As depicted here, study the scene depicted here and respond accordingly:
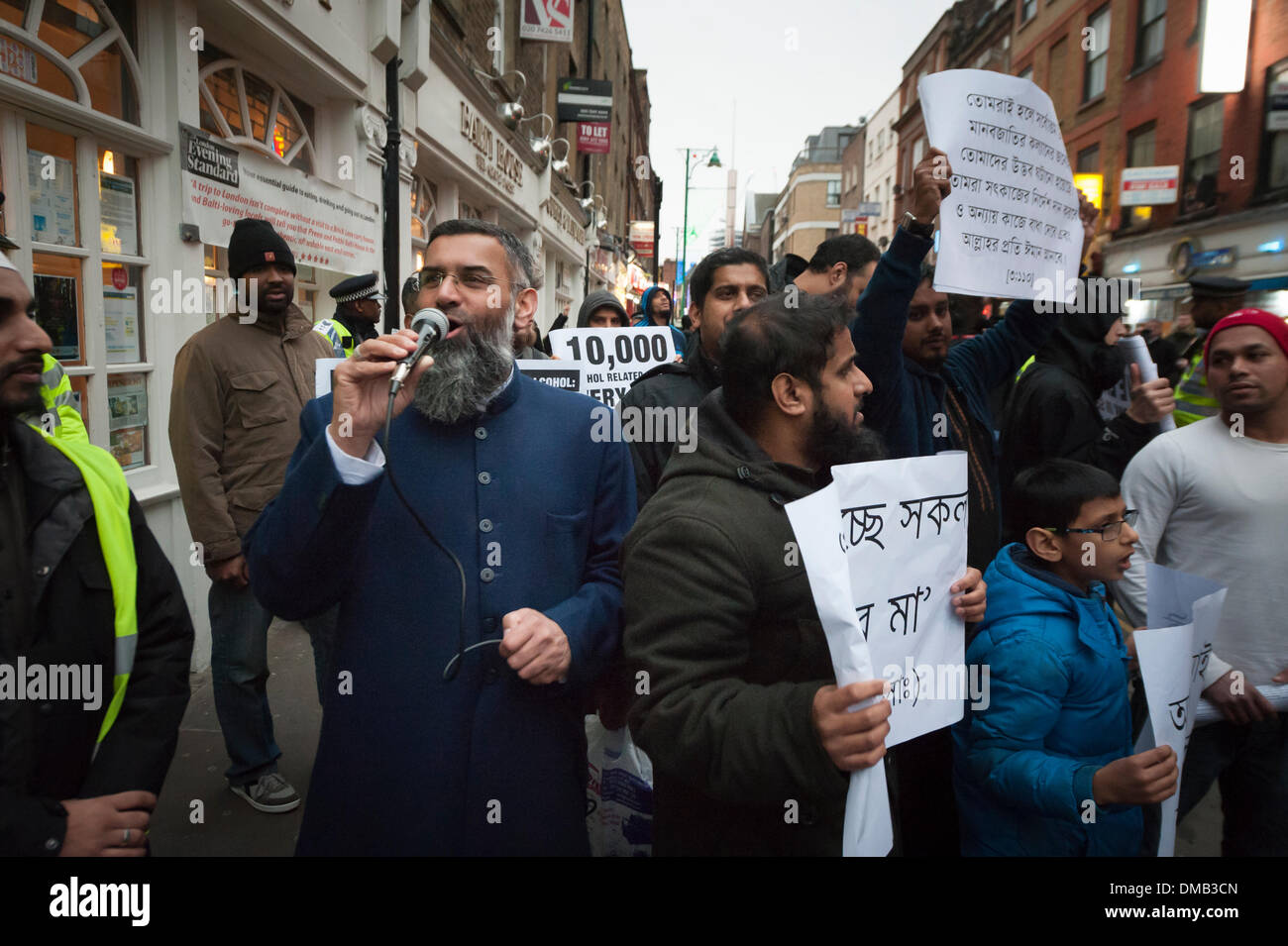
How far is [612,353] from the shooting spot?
15.7 ft

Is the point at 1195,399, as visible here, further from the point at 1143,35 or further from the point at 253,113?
the point at 1143,35

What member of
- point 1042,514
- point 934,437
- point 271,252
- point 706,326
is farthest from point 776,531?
point 271,252

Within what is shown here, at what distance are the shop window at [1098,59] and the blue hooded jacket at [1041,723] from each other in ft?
70.5

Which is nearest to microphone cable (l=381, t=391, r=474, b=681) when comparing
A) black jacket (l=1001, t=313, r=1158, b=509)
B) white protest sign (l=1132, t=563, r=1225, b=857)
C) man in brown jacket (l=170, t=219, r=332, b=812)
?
white protest sign (l=1132, t=563, r=1225, b=857)

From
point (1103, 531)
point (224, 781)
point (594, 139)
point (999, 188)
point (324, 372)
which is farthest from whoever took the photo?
point (594, 139)

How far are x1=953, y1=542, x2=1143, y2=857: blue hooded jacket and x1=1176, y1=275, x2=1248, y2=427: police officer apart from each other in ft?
7.51

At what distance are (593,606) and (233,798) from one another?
265 cm

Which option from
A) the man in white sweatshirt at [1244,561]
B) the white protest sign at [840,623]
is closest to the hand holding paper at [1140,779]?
the white protest sign at [840,623]

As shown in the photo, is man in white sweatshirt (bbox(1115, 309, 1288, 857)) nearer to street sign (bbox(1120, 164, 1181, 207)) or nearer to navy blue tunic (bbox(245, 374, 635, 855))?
navy blue tunic (bbox(245, 374, 635, 855))

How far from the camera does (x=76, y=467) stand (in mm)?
1648

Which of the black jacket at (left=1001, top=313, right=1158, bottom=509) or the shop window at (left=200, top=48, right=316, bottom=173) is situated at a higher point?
the shop window at (left=200, top=48, right=316, bottom=173)

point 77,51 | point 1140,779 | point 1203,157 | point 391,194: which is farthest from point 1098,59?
point 1140,779

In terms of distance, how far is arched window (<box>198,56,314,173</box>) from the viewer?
5121mm

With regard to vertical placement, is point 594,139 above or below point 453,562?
above
